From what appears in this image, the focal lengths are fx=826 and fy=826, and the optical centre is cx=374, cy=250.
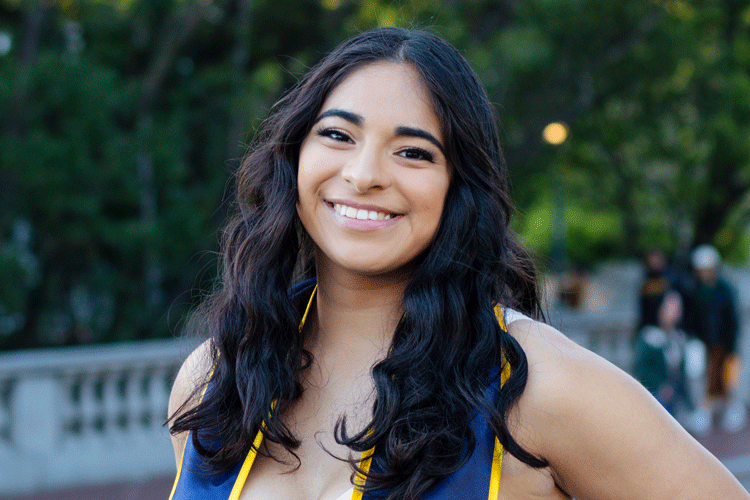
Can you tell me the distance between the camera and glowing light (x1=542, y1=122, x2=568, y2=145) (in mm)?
9656

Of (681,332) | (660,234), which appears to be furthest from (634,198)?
(681,332)

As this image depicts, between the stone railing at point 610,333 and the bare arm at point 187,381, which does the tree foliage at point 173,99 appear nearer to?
the stone railing at point 610,333

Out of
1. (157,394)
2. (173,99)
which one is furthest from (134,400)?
(173,99)

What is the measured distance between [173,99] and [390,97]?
23.0ft

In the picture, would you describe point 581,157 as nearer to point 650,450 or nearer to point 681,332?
point 681,332

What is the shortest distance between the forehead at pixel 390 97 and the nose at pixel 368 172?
76 mm

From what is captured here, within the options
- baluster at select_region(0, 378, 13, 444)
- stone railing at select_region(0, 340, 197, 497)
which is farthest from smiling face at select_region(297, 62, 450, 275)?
baluster at select_region(0, 378, 13, 444)

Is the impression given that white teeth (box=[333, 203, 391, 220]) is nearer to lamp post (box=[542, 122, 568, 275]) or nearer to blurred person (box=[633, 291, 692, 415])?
Answer: lamp post (box=[542, 122, 568, 275])

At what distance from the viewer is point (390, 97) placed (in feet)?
5.92

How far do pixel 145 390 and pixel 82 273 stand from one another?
1.60 meters

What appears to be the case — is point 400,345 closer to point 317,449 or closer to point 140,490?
point 317,449

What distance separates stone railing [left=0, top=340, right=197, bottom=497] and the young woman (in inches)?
188

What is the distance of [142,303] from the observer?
8.35 metres

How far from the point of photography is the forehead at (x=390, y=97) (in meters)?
1.79
